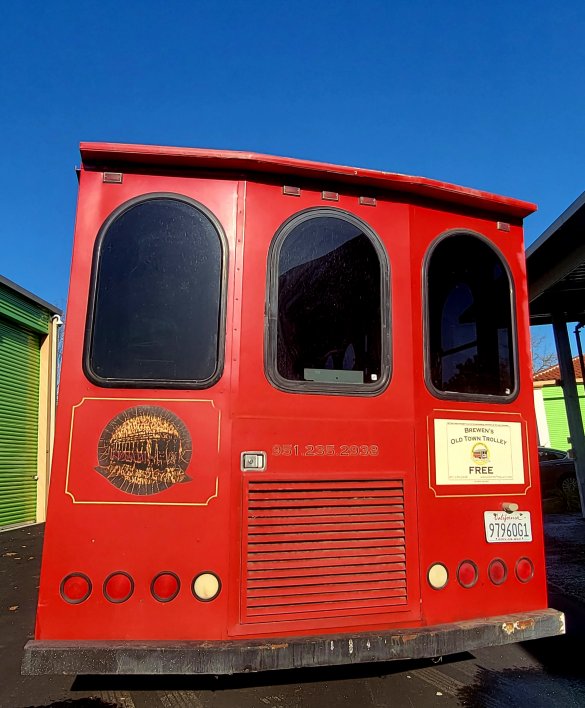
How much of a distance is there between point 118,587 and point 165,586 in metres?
0.23

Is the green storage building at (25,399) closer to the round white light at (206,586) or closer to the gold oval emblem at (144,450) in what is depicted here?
the gold oval emblem at (144,450)

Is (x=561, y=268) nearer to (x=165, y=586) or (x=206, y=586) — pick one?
(x=206, y=586)

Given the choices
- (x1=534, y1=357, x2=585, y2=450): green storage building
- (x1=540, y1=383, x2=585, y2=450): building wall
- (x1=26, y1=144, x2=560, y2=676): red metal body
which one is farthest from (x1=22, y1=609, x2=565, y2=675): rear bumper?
(x1=540, y1=383, x2=585, y2=450): building wall

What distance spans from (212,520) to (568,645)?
3.61 meters

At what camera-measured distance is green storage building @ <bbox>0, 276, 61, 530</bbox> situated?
33.8ft

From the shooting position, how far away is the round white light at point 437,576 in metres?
3.08

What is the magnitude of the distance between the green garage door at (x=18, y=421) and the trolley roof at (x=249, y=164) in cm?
844

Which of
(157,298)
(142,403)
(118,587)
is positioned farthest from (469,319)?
(118,587)

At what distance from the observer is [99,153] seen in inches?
119

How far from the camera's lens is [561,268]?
26.6ft

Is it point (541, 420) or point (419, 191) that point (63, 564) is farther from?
point (541, 420)

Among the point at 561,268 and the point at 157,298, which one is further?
the point at 561,268

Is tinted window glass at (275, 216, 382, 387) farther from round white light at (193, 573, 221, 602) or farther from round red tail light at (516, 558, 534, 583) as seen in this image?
round red tail light at (516, 558, 534, 583)

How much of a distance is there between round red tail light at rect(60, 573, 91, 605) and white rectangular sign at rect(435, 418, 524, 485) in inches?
76.9
